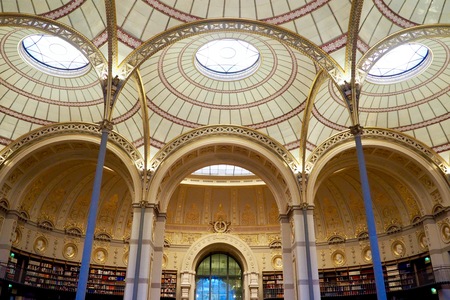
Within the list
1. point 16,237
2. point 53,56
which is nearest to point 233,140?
point 53,56

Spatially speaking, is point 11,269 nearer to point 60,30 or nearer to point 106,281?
point 106,281

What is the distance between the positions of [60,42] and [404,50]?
1643 centimetres

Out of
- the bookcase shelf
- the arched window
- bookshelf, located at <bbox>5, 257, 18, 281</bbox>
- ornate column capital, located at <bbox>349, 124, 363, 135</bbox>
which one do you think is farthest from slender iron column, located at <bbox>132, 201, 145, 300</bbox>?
the bookcase shelf

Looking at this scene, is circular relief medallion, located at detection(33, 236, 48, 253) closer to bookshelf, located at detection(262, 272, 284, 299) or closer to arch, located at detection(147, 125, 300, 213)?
arch, located at detection(147, 125, 300, 213)

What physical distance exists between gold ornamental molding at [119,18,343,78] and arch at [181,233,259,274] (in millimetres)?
13746

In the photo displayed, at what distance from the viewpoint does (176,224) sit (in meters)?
25.2

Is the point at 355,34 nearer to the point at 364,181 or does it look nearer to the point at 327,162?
the point at 364,181

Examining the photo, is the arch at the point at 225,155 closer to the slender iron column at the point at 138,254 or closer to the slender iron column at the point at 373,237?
the slender iron column at the point at 138,254

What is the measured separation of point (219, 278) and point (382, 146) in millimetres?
13078

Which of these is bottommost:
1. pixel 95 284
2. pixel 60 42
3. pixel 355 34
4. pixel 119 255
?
pixel 95 284

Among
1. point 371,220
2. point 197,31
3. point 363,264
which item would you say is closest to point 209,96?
point 197,31

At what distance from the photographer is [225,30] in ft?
46.3

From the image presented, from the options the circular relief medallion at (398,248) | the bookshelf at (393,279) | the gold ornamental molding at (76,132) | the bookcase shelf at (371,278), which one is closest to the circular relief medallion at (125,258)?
the gold ornamental molding at (76,132)

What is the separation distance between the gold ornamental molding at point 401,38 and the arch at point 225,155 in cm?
676
